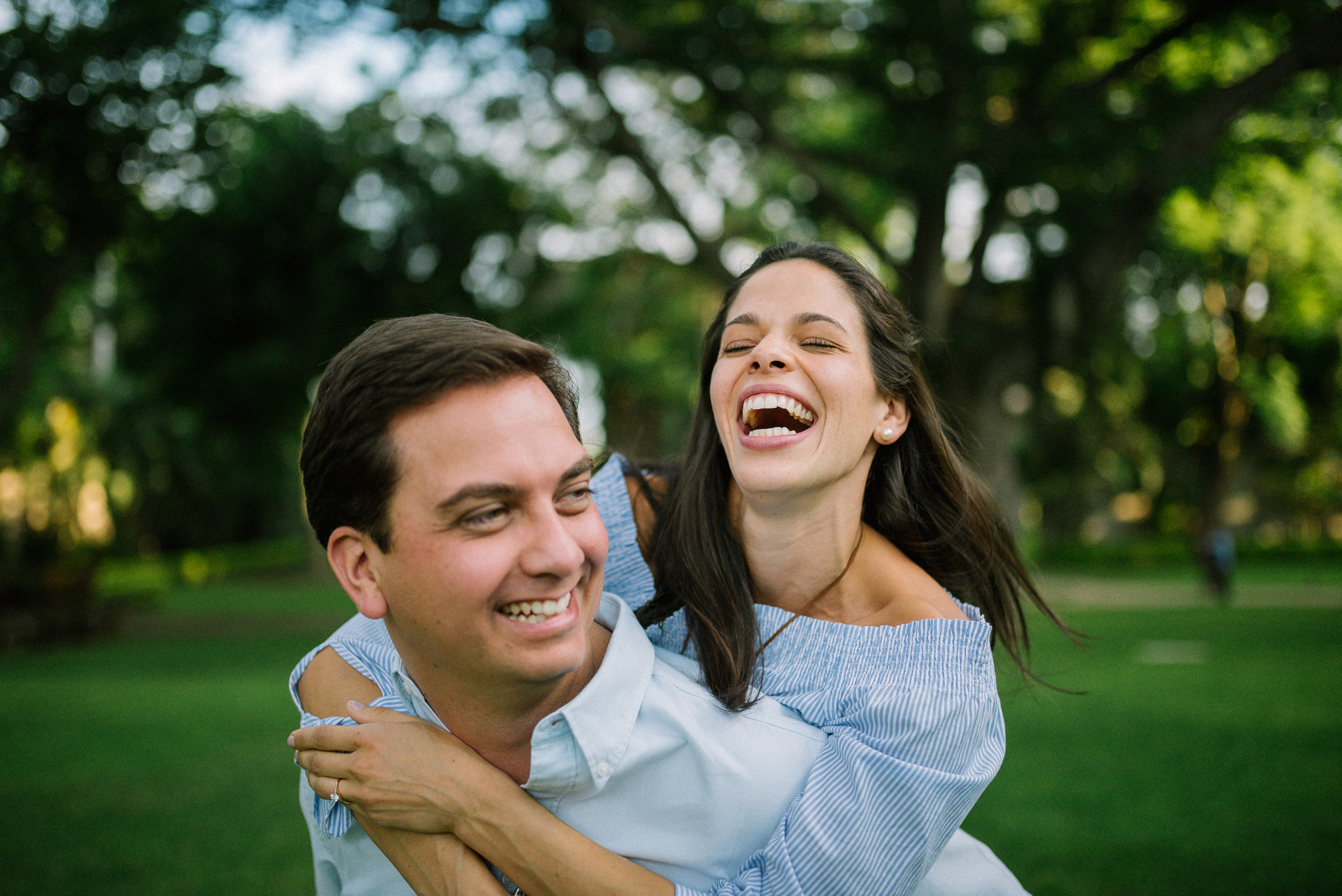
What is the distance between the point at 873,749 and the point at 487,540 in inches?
37.2

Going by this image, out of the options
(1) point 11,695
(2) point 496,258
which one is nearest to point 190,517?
(2) point 496,258

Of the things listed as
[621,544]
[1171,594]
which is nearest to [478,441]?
[621,544]

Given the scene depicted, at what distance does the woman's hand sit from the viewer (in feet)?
6.84

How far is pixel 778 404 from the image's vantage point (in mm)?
2750

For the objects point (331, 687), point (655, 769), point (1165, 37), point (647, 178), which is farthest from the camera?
point (647, 178)

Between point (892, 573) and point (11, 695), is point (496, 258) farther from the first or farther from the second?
point (892, 573)

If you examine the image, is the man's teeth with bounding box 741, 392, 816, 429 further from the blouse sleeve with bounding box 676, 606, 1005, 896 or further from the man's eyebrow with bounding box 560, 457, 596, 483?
the man's eyebrow with bounding box 560, 457, 596, 483

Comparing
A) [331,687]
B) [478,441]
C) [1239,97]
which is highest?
[478,441]

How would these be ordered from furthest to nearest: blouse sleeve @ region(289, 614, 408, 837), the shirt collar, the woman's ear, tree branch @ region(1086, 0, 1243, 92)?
tree branch @ region(1086, 0, 1243, 92) < the woman's ear < blouse sleeve @ region(289, 614, 408, 837) < the shirt collar

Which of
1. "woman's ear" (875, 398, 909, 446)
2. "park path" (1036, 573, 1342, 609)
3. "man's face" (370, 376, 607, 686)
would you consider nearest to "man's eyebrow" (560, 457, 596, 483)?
"man's face" (370, 376, 607, 686)

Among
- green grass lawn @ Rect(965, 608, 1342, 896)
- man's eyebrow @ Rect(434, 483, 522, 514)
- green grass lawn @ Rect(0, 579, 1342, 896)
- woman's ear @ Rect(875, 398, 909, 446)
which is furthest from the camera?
green grass lawn @ Rect(0, 579, 1342, 896)

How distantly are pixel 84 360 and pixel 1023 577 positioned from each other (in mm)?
40628

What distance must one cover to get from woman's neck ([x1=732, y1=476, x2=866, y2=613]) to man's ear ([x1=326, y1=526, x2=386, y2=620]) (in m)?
1.11

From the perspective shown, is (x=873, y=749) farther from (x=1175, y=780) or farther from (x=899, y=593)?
(x=1175, y=780)
